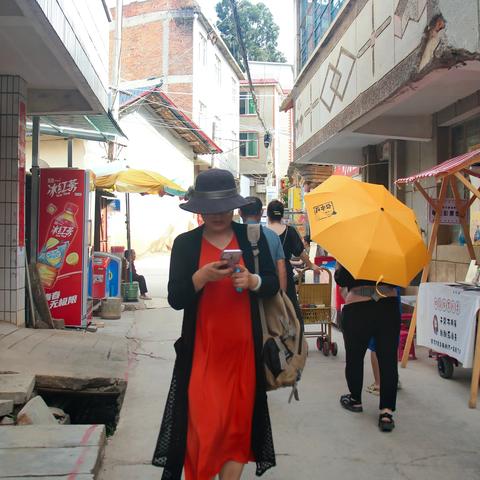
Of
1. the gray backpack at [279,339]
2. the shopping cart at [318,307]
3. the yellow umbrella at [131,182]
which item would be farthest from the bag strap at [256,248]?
the yellow umbrella at [131,182]

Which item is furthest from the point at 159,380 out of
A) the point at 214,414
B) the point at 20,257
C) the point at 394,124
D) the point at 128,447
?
the point at 394,124

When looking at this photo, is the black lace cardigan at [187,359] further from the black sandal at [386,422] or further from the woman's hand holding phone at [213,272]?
the black sandal at [386,422]

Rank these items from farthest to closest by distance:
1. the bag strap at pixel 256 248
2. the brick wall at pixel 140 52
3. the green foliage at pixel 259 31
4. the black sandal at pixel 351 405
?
1. the green foliage at pixel 259 31
2. the brick wall at pixel 140 52
3. the black sandal at pixel 351 405
4. the bag strap at pixel 256 248

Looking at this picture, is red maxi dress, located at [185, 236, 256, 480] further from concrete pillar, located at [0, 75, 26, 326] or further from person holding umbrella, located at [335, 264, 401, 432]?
concrete pillar, located at [0, 75, 26, 326]

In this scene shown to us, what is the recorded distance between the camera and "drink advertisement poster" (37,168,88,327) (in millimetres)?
7289

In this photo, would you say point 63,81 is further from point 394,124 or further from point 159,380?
point 394,124

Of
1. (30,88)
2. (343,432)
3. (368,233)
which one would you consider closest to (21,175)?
(30,88)

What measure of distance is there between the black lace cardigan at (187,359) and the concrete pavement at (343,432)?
0.86m

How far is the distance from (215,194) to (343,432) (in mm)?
2475

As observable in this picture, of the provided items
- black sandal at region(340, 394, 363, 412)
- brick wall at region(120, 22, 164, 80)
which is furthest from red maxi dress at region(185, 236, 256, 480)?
brick wall at region(120, 22, 164, 80)

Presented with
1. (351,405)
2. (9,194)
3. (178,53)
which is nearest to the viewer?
(351,405)

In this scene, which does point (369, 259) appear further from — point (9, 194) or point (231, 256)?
point (9, 194)

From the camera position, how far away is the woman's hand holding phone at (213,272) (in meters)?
2.49

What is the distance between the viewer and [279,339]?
8.98ft
